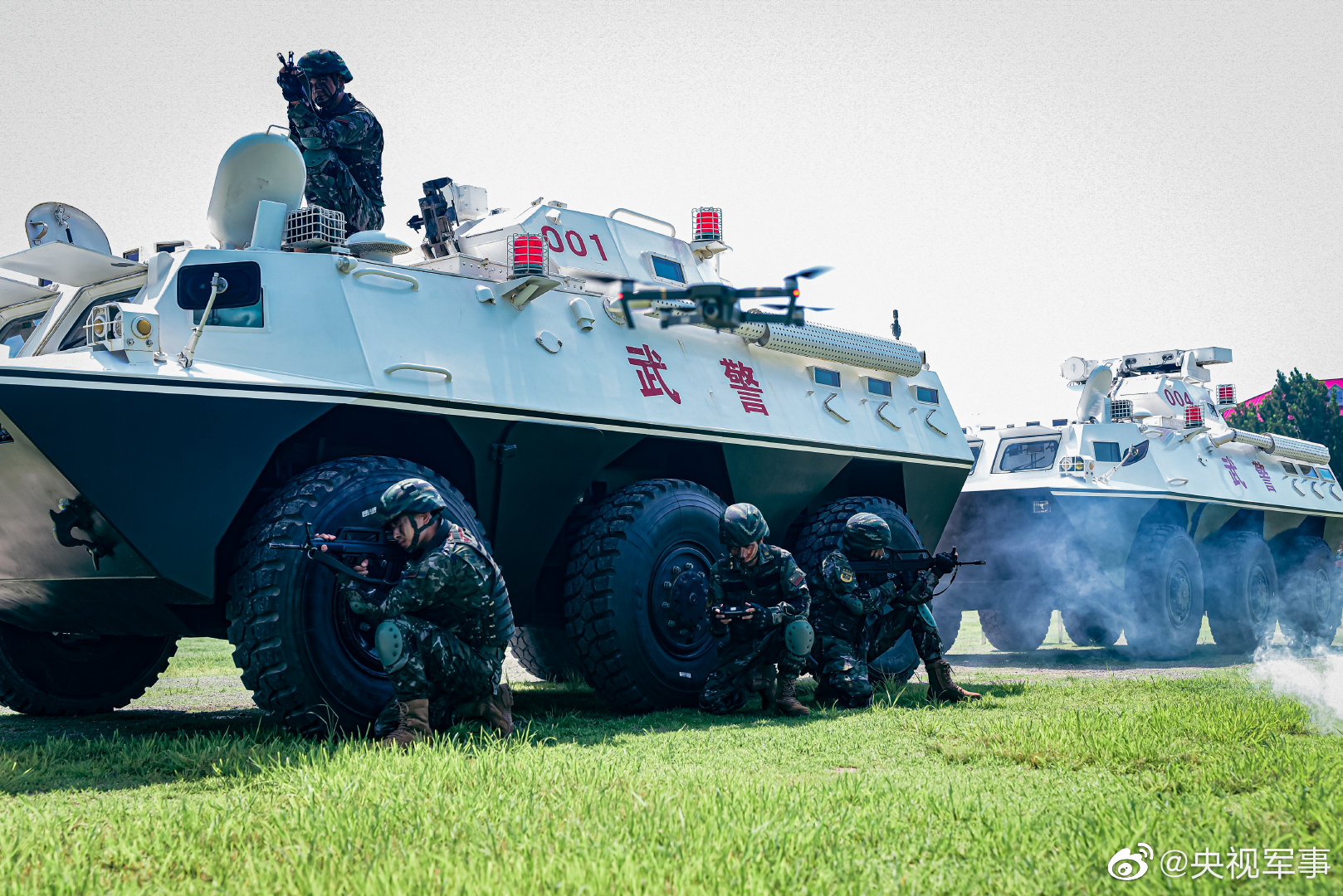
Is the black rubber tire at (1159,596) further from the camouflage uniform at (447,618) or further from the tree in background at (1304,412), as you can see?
the tree in background at (1304,412)

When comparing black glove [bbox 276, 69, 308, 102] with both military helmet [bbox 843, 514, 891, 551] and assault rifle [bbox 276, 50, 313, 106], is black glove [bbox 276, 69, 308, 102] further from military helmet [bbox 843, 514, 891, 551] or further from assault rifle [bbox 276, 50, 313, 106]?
military helmet [bbox 843, 514, 891, 551]

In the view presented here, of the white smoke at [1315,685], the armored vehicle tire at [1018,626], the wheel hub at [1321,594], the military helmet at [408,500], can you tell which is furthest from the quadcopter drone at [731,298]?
the wheel hub at [1321,594]

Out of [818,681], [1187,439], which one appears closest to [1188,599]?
[1187,439]

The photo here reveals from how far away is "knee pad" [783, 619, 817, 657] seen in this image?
7.04 metres

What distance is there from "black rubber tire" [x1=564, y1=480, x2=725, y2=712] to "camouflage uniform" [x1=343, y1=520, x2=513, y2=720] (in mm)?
1043

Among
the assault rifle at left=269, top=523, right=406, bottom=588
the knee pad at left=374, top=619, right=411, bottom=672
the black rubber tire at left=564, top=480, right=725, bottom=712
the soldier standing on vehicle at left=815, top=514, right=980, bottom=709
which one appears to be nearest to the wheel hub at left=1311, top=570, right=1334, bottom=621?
the soldier standing on vehicle at left=815, top=514, right=980, bottom=709

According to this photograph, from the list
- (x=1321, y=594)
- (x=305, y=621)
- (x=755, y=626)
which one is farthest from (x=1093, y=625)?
(x=305, y=621)

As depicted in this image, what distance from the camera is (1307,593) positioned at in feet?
51.2

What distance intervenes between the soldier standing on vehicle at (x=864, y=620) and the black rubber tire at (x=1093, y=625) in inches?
188

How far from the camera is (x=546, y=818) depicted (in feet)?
12.1

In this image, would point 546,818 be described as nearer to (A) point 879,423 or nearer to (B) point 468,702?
(B) point 468,702

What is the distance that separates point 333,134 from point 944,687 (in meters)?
5.22

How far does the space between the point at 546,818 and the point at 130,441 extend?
8.92 feet

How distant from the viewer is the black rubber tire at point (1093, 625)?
12.4 m
